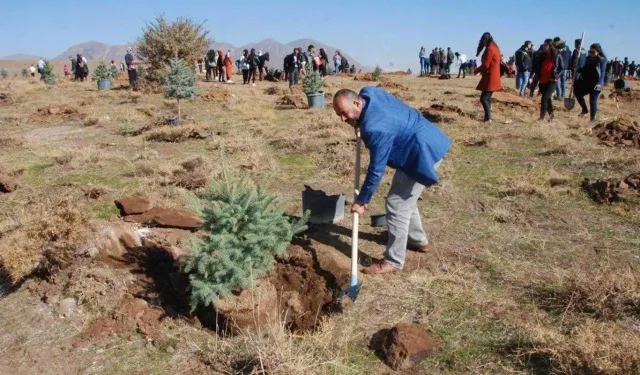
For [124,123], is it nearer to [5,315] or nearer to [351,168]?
[351,168]

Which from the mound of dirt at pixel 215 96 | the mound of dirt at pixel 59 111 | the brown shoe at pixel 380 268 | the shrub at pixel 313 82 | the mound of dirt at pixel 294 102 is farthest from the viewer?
the mound of dirt at pixel 215 96

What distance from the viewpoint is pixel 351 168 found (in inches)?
271

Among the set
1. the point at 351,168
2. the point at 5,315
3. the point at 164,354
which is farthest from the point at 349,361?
the point at 351,168

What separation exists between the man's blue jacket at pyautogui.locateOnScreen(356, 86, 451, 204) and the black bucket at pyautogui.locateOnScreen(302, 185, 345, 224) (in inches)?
50.2

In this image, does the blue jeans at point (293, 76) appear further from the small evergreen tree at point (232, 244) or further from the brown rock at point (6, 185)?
the small evergreen tree at point (232, 244)

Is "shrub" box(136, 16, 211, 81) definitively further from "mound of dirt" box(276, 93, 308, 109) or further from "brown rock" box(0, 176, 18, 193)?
"brown rock" box(0, 176, 18, 193)

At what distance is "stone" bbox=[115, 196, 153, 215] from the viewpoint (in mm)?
5094

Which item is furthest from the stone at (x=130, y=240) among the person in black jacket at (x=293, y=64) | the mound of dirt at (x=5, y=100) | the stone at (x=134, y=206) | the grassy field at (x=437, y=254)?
the mound of dirt at (x=5, y=100)

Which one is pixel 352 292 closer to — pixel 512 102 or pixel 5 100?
pixel 512 102

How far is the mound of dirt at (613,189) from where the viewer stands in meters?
5.42

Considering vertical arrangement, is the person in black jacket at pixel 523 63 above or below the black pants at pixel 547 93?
above

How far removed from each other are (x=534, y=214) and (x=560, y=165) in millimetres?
2106

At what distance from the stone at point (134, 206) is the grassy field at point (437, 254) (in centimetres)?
29

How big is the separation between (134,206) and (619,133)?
8023 millimetres
